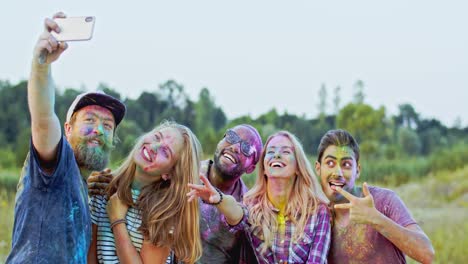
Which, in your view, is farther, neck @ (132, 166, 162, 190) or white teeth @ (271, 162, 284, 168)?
white teeth @ (271, 162, 284, 168)

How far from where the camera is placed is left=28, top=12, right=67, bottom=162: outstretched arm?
2697mm

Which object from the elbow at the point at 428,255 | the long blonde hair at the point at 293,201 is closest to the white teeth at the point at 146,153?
the long blonde hair at the point at 293,201

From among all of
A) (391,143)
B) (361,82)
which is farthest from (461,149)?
(361,82)

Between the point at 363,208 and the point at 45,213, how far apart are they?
1986 mm

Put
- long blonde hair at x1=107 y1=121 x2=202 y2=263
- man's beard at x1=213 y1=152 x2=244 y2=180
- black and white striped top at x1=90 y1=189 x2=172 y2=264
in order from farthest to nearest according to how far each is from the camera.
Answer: man's beard at x1=213 y1=152 x2=244 y2=180 < long blonde hair at x1=107 y1=121 x2=202 y2=263 < black and white striped top at x1=90 y1=189 x2=172 y2=264

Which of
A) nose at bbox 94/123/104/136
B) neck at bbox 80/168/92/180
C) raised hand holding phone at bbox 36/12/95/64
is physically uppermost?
raised hand holding phone at bbox 36/12/95/64

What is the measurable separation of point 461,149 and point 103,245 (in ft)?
62.3

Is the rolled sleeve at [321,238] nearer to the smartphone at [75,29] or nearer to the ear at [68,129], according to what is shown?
the ear at [68,129]

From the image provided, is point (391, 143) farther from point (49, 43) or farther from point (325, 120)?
point (49, 43)

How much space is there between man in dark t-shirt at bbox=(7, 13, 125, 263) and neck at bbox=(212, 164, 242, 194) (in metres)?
1.34

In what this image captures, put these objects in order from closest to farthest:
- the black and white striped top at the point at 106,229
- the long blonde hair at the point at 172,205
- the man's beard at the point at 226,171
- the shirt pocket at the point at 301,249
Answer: the black and white striped top at the point at 106,229
the long blonde hair at the point at 172,205
the shirt pocket at the point at 301,249
the man's beard at the point at 226,171

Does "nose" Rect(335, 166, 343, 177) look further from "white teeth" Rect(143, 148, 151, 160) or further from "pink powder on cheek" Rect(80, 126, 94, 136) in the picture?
"pink powder on cheek" Rect(80, 126, 94, 136)

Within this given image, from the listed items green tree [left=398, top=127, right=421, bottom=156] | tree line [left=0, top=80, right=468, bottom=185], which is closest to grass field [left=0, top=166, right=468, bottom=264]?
tree line [left=0, top=80, right=468, bottom=185]

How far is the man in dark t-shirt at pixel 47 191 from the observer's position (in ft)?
8.91
